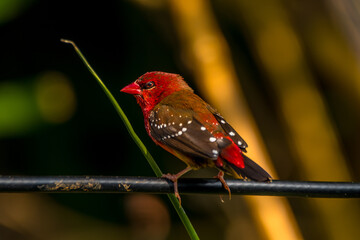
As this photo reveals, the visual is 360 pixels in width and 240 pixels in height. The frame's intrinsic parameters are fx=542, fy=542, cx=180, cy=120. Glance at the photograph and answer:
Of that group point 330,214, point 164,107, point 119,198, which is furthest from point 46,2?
point 330,214

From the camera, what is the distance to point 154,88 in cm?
287

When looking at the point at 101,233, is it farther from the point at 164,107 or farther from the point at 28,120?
the point at 164,107

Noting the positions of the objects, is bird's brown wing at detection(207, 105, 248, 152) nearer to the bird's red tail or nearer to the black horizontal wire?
the bird's red tail

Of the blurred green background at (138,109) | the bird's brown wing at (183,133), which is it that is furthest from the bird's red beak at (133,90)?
the blurred green background at (138,109)

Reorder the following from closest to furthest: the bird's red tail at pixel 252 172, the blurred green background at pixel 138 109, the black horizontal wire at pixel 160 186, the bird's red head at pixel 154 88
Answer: the black horizontal wire at pixel 160 186 < the bird's red tail at pixel 252 172 < the bird's red head at pixel 154 88 < the blurred green background at pixel 138 109

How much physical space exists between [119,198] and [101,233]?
34 cm

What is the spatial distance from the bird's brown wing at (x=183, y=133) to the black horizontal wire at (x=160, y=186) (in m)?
0.25

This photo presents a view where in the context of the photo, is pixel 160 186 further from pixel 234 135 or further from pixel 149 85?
pixel 149 85

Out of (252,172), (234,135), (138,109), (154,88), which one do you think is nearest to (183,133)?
(234,135)

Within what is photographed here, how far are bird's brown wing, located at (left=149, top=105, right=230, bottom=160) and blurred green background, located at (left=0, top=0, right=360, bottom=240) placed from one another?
1473 mm

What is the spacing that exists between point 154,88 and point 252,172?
963 mm

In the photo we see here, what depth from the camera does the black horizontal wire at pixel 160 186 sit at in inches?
65.8

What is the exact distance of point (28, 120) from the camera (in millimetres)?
4355

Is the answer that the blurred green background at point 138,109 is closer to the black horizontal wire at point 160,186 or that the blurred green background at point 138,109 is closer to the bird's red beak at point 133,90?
the bird's red beak at point 133,90
